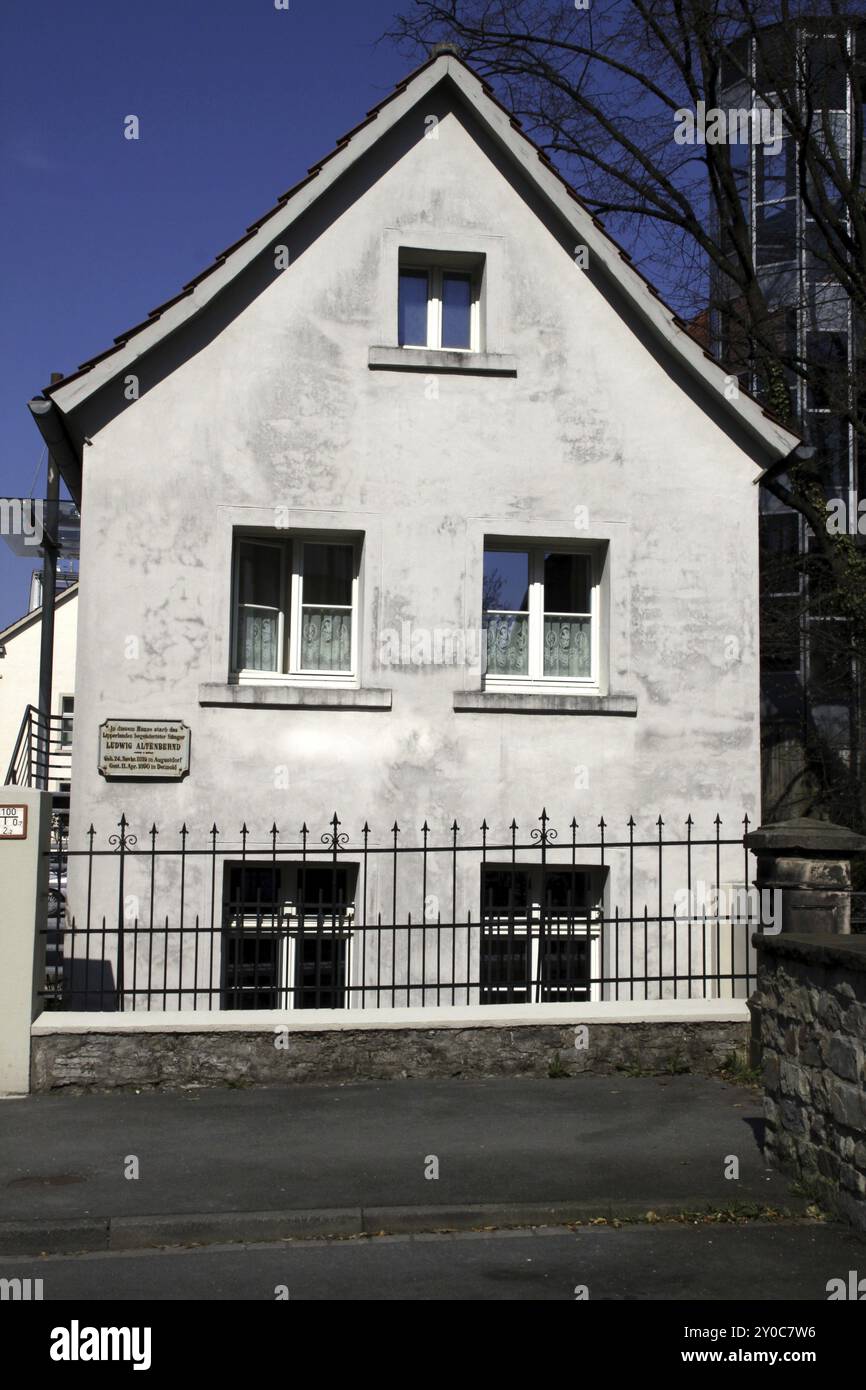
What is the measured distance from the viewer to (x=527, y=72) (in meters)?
21.5

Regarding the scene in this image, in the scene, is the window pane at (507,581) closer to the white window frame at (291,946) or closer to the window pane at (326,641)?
the window pane at (326,641)

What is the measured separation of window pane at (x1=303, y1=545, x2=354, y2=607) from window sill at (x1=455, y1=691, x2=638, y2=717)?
1506mm

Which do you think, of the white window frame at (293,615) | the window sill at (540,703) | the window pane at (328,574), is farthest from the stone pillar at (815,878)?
the window pane at (328,574)

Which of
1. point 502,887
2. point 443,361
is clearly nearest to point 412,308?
point 443,361

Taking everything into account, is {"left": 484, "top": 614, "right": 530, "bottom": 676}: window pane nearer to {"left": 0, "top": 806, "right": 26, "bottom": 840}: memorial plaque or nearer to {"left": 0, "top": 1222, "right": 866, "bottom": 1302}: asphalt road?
{"left": 0, "top": 806, "right": 26, "bottom": 840}: memorial plaque

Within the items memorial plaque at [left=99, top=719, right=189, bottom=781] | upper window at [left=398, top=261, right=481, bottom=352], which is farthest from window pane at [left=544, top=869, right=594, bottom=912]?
upper window at [left=398, top=261, right=481, bottom=352]

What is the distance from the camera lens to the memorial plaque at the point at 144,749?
548 inches

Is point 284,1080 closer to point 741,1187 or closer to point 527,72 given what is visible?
point 741,1187

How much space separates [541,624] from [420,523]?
1.53 meters

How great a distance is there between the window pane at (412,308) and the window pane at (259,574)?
2.43m

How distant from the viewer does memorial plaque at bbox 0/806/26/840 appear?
11.4 metres

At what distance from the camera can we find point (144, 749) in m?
14.0
